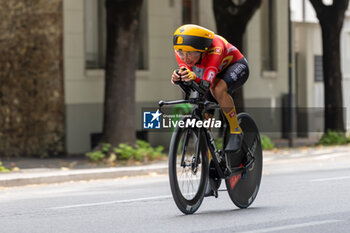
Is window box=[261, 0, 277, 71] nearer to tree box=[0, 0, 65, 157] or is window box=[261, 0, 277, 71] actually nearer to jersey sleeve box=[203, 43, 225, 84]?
tree box=[0, 0, 65, 157]

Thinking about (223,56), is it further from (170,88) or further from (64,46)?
(170,88)

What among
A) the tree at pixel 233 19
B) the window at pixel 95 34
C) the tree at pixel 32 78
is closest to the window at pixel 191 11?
the tree at pixel 233 19

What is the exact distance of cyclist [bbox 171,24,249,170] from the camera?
7.24 m

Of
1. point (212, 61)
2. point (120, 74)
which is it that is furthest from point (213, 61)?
point (120, 74)

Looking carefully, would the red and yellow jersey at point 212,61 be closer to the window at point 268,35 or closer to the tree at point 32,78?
the tree at point 32,78

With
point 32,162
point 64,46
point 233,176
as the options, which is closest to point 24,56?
point 64,46

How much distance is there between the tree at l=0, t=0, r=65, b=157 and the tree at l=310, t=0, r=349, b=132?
6893 millimetres

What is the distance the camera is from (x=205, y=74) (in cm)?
723

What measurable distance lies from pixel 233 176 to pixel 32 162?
8582 millimetres

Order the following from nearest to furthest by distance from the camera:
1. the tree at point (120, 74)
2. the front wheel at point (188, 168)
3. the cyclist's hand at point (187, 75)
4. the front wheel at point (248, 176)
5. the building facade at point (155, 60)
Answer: the cyclist's hand at point (187, 75)
the front wheel at point (188, 168)
the front wheel at point (248, 176)
the tree at point (120, 74)
the building facade at point (155, 60)

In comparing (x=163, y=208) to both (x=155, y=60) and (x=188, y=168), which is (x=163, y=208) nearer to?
(x=188, y=168)

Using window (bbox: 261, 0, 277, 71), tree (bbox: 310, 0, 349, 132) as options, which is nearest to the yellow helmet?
tree (bbox: 310, 0, 349, 132)

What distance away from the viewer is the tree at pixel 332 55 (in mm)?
20719

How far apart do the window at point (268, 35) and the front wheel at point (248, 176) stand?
1476 cm
